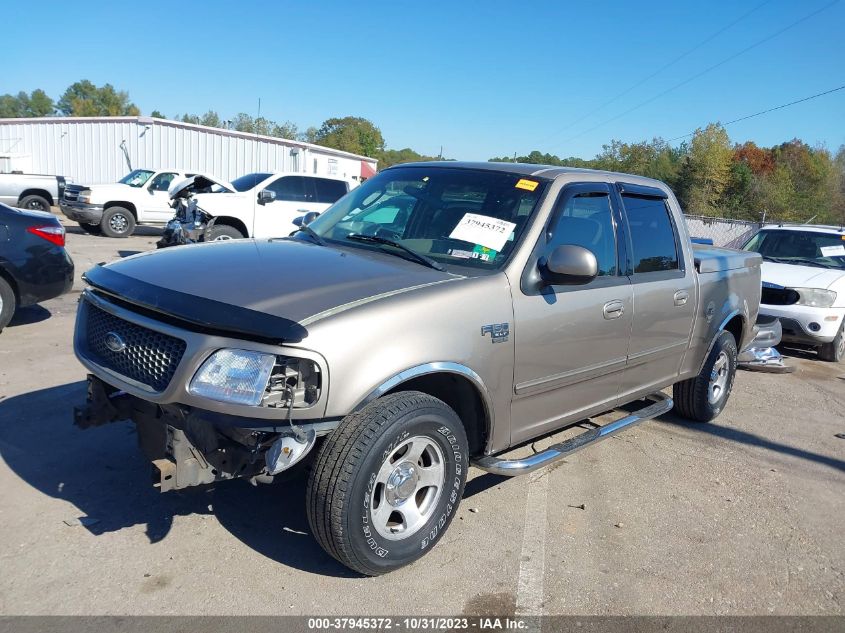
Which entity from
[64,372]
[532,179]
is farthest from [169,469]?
[64,372]

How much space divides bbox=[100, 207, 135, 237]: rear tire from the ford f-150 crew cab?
14.4m

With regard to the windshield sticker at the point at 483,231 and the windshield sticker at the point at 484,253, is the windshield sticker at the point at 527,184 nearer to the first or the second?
the windshield sticker at the point at 483,231

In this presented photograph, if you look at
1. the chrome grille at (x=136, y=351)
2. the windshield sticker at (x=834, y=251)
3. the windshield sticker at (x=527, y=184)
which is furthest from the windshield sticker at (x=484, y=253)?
the windshield sticker at (x=834, y=251)

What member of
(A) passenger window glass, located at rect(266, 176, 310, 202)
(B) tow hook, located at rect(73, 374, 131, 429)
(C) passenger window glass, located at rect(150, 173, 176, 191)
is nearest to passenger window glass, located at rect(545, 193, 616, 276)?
(B) tow hook, located at rect(73, 374, 131, 429)

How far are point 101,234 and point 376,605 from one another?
1703 cm

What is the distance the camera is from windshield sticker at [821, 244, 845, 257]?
30.8 ft

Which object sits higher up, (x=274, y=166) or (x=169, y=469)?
(x=274, y=166)

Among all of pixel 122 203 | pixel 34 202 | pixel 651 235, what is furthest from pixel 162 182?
pixel 651 235

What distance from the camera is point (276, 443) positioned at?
2.67 meters

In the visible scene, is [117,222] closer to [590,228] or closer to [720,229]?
[590,228]

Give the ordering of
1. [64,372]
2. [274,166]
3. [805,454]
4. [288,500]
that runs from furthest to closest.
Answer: [274,166] < [64,372] < [805,454] < [288,500]

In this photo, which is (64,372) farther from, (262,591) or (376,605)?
(376,605)

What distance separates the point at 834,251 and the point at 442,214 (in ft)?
26.0

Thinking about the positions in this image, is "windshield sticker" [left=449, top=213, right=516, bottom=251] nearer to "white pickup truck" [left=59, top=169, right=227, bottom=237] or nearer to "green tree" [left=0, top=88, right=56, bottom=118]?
"white pickup truck" [left=59, top=169, right=227, bottom=237]
